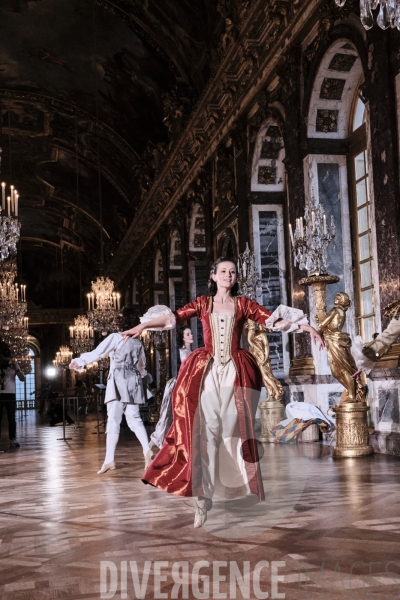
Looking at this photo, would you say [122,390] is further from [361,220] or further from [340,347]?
[361,220]

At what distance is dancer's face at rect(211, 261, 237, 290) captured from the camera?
4902 millimetres

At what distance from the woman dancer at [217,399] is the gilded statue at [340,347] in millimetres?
3195

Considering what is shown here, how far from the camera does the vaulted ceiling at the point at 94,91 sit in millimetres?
16484

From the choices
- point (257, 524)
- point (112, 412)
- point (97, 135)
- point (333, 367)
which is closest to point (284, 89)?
point (333, 367)

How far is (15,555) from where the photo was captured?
384cm

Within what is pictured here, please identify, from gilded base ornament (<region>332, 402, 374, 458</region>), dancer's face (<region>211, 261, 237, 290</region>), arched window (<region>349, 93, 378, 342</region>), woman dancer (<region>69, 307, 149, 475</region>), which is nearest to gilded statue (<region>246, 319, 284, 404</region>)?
arched window (<region>349, 93, 378, 342</region>)

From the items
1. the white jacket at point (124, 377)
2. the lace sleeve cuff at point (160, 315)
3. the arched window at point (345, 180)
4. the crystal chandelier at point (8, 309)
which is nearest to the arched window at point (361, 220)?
the arched window at point (345, 180)

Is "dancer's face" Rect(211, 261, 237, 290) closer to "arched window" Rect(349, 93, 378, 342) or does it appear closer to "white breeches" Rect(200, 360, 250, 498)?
"white breeches" Rect(200, 360, 250, 498)

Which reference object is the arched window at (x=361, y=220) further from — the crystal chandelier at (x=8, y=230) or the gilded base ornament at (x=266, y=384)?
the crystal chandelier at (x=8, y=230)

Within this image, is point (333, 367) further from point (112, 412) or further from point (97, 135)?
point (97, 135)

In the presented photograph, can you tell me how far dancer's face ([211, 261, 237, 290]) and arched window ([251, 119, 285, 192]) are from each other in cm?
805

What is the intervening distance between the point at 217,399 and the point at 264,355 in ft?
20.9

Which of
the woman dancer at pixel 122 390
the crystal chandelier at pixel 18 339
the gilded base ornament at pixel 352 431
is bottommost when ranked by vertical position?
the gilded base ornament at pixel 352 431

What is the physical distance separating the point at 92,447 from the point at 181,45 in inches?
367
